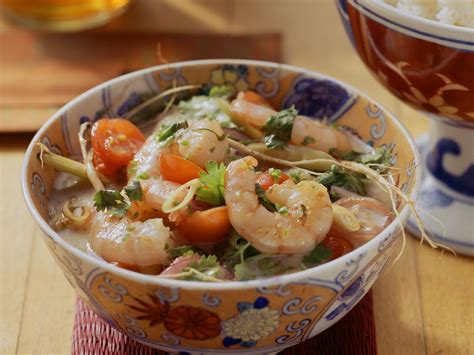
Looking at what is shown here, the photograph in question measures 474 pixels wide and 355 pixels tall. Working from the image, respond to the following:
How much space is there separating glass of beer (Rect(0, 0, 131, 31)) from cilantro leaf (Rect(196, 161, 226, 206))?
1.15 meters

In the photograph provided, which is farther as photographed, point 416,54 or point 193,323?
point 416,54

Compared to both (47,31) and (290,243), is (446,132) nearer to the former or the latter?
(290,243)

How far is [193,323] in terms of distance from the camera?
106cm

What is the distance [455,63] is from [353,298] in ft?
1.43

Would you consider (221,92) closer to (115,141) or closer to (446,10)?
(115,141)

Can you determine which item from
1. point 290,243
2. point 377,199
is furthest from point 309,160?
point 290,243

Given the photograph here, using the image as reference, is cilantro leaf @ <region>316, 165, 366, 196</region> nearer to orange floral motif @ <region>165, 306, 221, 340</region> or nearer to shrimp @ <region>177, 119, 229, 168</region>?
shrimp @ <region>177, 119, 229, 168</region>

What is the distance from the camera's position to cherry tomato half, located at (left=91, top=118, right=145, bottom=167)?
130 cm

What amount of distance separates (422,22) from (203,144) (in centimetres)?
41

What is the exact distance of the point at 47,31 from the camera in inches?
84.5

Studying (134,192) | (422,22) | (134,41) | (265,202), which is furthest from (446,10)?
(134,41)

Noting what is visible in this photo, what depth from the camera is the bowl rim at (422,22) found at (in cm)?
128

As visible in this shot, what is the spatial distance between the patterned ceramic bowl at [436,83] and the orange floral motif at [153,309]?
0.47 meters

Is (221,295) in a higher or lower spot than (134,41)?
higher
